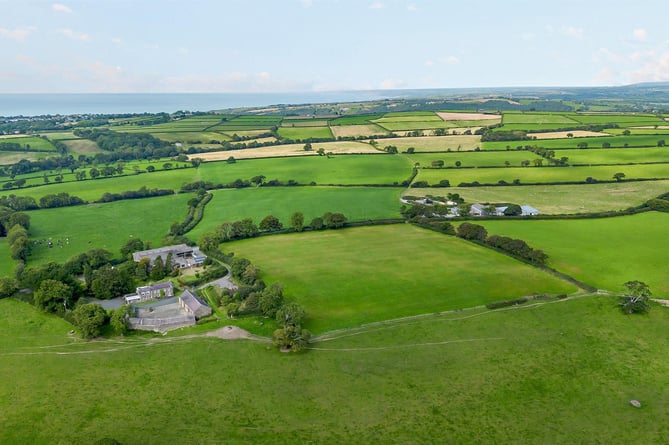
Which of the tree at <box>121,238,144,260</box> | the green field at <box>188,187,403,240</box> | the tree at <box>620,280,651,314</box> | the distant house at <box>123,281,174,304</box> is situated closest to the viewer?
the tree at <box>620,280,651,314</box>

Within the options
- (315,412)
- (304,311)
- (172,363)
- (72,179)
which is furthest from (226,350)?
(72,179)

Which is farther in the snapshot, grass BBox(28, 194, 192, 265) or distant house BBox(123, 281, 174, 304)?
grass BBox(28, 194, 192, 265)

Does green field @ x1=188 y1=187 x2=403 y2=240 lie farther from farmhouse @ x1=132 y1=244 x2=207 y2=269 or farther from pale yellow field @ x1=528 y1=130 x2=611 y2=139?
pale yellow field @ x1=528 y1=130 x2=611 y2=139

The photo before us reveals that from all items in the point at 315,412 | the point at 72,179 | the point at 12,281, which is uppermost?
the point at 72,179

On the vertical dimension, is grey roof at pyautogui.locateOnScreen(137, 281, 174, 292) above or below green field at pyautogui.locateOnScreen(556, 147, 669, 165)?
below

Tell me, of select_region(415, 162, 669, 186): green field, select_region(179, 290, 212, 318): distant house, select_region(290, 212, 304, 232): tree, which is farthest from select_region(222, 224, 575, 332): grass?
select_region(415, 162, 669, 186): green field

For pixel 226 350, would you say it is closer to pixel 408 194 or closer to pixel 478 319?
pixel 478 319

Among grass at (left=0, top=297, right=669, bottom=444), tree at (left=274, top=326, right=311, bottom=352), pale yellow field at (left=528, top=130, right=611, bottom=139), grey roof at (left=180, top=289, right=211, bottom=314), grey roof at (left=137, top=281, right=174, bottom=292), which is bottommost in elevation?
grass at (left=0, top=297, right=669, bottom=444)
